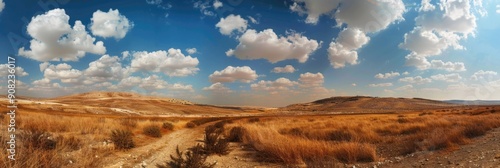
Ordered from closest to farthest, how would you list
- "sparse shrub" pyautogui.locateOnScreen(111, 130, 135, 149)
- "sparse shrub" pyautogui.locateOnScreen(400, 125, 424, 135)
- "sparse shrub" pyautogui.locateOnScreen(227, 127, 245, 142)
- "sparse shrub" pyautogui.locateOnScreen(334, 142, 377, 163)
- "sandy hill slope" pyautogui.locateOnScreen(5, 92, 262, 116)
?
"sparse shrub" pyautogui.locateOnScreen(334, 142, 377, 163)
"sparse shrub" pyautogui.locateOnScreen(111, 130, 135, 149)
"sparse shrub" pyautogui.locateOnScreen(227, 127, 245, 142)
"sparse shrub" pyautogui.locateOnScreen(400, 125, 424, 135)
"sandy hill slope" pyautogui.locateOnScreen(5, 92, 262, 116)

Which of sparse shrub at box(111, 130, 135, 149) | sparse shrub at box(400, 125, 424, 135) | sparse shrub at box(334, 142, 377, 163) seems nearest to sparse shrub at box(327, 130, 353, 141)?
sparse shrub at box(400, 125, 424, 135)

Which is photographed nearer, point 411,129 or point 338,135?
point 338,135

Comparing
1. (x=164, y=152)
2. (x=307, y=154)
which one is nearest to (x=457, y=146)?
(x=307, y=154)

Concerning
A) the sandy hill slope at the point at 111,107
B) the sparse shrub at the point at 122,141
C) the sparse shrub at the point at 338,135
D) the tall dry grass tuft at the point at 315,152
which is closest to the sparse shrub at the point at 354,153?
the tall dry grass tuft at the point at 315,152

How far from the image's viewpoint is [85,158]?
6.12 metres

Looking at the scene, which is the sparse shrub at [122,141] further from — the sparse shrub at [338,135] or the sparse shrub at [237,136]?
the sparse shrub at [338,135]

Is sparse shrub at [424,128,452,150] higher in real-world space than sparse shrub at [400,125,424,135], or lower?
higher

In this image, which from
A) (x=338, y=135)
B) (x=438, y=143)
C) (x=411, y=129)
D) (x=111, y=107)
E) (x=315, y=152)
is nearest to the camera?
(x=315, y=152)

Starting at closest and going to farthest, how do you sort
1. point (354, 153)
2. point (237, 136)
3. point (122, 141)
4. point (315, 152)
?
point (354, 153) < point (315, 152) < point (122, 141) < point (237, 136)

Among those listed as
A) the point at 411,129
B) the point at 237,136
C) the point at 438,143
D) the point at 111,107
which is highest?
the point at 438,143

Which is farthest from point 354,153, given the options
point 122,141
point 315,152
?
point 122,141

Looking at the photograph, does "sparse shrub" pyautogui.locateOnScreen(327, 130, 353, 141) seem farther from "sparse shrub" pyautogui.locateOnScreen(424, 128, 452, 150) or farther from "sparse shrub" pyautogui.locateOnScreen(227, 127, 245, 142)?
"sparse shrub" pyautogui.locateOnScreen(424, 128, 452, 150)

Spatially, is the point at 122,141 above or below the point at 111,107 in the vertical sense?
above

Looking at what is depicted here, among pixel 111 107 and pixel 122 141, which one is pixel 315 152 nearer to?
pixel 122 141
